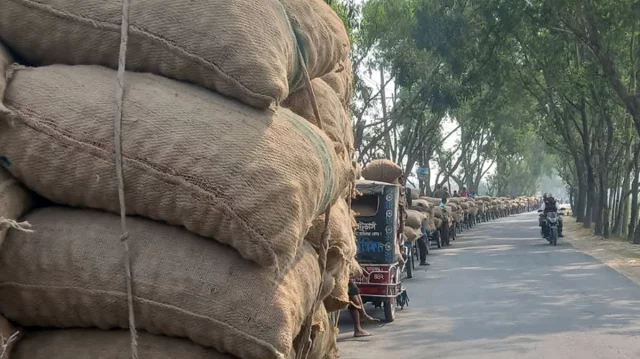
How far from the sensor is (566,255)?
21109mm

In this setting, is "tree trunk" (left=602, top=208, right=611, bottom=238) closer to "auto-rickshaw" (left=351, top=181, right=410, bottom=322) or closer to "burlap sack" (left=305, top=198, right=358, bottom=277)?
"auto-rickshaw" (left=351, top=181, right=410, bottom=322)

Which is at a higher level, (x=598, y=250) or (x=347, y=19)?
(x=347, y=19)

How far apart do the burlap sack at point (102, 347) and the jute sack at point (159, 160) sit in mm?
339

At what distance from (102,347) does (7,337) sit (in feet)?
0.89

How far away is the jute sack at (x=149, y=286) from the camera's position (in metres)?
2.40

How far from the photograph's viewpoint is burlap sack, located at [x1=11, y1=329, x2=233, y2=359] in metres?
→ 2.45

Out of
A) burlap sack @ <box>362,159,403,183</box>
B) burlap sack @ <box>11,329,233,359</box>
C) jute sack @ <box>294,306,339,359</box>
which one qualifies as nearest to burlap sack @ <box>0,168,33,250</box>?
burlap sack @ <box>11,329,233,359</box>

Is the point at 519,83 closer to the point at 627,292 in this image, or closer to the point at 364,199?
the point at 627,292

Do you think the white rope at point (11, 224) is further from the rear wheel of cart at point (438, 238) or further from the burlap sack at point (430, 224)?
the rear wheel of cart at point (438, 238)

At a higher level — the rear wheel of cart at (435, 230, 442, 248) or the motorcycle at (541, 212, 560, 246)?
the motorcycle at (541, 212, 560, 246)

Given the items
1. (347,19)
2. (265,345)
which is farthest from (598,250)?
(265,345)

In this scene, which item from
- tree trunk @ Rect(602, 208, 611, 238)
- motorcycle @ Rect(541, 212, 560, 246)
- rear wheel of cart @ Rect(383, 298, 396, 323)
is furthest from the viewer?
tree trunk @ Rect(602, 208, 611, 238)

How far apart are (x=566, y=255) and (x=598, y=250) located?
2647 mm

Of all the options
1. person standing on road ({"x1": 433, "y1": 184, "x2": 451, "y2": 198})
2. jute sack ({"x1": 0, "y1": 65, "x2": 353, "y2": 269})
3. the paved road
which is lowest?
the paved road
